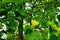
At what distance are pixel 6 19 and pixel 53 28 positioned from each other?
0.76 feet

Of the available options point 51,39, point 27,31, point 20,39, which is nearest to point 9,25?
point 27,31

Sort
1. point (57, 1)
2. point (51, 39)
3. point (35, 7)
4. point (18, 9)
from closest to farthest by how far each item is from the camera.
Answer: point (51, 39)
point (18, 9)
point (57, 1)
point (35, 7)

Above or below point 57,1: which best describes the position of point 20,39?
below

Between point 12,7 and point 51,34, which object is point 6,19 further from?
point 51,34

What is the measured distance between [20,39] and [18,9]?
656mm

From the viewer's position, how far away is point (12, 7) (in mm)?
607

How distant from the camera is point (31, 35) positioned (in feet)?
1.51

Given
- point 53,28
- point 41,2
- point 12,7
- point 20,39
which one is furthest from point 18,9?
point 20,39

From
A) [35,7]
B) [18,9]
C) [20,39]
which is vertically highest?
[18,9]

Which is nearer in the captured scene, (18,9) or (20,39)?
(18,9)

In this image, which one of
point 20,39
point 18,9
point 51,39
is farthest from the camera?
point 20,39

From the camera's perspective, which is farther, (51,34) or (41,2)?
(41,2)

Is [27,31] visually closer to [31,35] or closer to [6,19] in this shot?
[31,35]

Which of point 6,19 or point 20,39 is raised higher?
point 6,19
